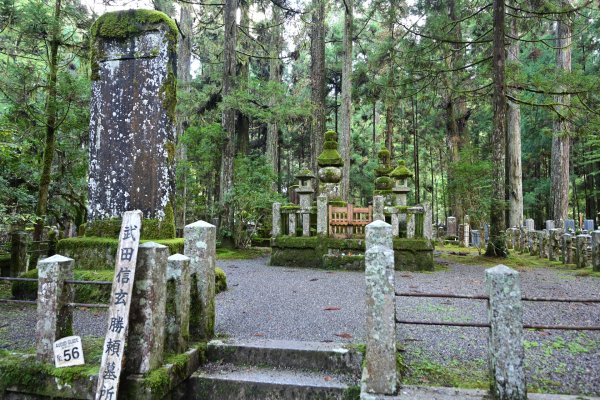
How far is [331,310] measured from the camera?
502cm

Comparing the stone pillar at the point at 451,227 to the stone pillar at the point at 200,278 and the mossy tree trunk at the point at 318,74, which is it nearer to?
the mossy tree trunk at the point at 318,74

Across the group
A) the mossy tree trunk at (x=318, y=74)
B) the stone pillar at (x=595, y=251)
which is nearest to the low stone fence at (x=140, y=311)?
the stone pillar at (x=595, y=251)

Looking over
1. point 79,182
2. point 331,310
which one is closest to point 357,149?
point 79,182

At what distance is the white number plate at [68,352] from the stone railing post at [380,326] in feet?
7.04

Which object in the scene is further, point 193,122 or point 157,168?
point 193,122

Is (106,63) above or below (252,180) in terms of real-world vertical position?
above

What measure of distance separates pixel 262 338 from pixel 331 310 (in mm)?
1590

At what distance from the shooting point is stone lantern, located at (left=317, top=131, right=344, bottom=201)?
10.4m

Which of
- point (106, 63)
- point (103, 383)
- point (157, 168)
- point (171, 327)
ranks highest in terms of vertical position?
point (106, 63)

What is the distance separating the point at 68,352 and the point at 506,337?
3.17m

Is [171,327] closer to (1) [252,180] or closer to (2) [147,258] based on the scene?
(2) [147,258]

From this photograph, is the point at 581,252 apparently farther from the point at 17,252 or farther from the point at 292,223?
the point at 17,252

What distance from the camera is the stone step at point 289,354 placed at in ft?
10.5

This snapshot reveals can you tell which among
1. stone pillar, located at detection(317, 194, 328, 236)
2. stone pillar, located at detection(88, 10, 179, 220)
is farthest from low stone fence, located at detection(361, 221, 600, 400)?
stone pillar, located at detection(317, 194, 328, 236)
